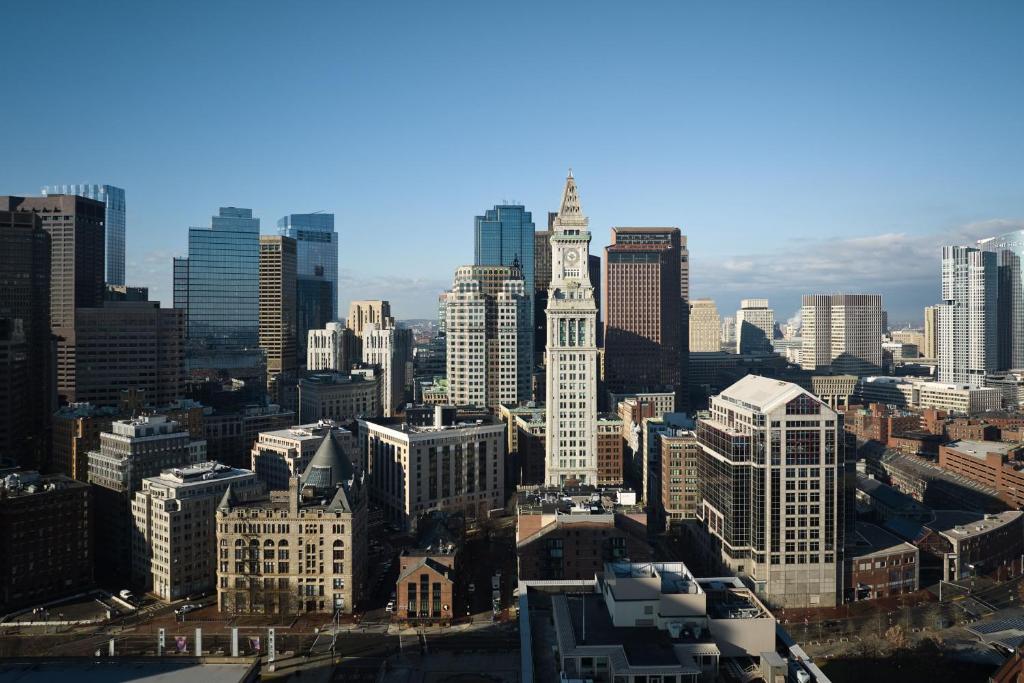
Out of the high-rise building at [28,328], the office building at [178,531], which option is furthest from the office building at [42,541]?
the high-rise building at [28,328]

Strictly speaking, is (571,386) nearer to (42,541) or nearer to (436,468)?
(436,468)

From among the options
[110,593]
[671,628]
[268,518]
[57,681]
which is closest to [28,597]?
[110,593]

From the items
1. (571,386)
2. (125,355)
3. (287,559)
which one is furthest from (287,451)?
(125,355)

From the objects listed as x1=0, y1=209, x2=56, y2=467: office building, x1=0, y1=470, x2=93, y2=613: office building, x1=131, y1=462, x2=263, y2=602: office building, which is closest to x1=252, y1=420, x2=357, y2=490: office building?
x1=131, y1=462, x2=263, y2=602: office building

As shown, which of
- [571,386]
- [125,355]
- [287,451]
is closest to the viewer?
[287,451]

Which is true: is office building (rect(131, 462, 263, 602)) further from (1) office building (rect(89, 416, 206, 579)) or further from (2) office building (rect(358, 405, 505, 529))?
(2) office building (rect(358, 405, 505, 529))

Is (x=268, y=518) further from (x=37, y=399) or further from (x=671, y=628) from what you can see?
(x=37, y=399)
